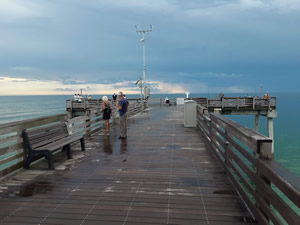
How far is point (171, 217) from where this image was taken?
11.8 ft

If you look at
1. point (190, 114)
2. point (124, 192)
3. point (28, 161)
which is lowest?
point (124, 192)

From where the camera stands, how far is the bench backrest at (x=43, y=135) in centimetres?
581

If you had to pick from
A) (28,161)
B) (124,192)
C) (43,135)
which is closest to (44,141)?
(43,135)

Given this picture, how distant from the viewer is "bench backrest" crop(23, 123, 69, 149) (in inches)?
229

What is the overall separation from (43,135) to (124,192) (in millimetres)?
2946

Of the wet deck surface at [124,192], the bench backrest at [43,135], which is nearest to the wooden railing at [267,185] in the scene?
the wet deck surface at [124,192]

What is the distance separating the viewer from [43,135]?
6.37 metres

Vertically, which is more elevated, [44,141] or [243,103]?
[243,103]

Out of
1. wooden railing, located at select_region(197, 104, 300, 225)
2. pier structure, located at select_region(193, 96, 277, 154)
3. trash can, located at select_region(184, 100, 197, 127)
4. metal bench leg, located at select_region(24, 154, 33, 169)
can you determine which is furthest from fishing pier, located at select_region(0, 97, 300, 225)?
pier structure, located at select_region(193, 96, 277, 154)

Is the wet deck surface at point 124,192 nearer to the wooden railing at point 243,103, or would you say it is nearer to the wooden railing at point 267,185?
the wooden railing at point 267,185

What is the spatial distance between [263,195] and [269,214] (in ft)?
0.70

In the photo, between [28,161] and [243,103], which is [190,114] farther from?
[243,103]

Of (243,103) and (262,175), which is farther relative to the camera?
(243,103)

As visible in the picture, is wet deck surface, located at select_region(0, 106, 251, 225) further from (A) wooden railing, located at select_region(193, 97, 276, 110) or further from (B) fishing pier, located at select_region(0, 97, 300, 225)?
(A) wooden railing, located at select_region(193, 97, 276, 110)
